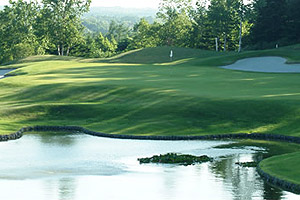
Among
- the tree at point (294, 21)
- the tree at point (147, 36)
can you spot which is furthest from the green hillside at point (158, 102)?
the tree at point (147, 36)

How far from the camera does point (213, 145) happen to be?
37.2 metres

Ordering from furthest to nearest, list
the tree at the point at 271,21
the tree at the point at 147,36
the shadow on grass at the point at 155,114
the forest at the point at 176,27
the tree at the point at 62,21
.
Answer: the tree at the point at 147,36 < the tree at the point at 62,21 < the forest at the point at 176,27 < the tree at the point at 271,21 < the shadow on grass at the point at 155,114

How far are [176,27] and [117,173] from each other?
128 m

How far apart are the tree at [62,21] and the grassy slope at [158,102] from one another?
74.8 metres

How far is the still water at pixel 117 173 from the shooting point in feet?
81.0

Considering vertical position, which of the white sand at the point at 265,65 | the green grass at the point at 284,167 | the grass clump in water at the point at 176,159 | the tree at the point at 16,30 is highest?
the tree at the point at 16,30

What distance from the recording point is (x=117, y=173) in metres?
29.4

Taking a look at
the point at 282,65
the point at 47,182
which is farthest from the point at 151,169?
the point at 282,65

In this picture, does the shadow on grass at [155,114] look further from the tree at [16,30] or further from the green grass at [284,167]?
the tree at [16,30]

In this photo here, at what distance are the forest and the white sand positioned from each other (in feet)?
94.2

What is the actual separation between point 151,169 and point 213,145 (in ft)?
26.2

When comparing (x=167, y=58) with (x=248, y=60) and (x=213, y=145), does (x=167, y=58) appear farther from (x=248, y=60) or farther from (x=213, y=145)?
(x=213, y=145)

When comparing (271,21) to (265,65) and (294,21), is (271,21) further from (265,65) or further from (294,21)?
(265,65)

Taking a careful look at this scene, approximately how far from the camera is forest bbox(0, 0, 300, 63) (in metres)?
113
